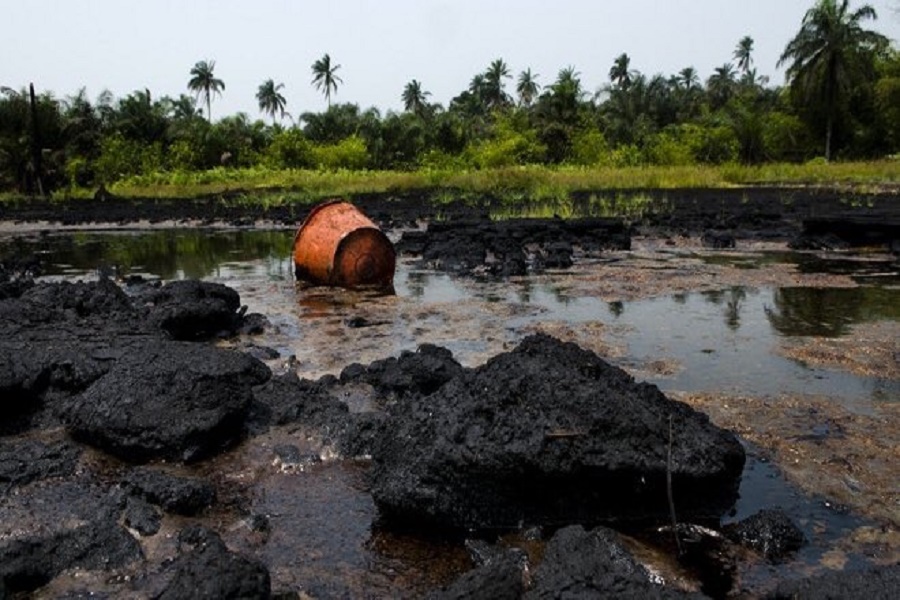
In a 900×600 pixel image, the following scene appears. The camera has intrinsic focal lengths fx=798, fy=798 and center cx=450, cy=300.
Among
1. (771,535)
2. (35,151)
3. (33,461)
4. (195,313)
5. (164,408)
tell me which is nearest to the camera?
(771,535)

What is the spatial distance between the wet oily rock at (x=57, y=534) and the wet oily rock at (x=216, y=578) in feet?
1.57

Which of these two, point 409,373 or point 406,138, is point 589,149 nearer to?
point 406,138

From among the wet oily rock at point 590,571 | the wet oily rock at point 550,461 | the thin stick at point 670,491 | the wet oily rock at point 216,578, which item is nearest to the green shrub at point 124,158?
the wet oily rock at point 550,461

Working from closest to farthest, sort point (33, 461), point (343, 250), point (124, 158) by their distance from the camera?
point (33, 461) → point (343, 250) → point (124, 158)

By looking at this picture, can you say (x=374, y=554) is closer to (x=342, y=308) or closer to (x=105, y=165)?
(x=342, y=308)

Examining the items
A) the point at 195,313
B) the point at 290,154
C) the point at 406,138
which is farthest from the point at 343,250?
the point at 406,138

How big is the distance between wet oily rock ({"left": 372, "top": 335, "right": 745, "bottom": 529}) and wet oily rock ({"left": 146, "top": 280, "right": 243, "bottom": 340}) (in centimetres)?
388

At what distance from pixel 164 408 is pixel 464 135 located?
4553 cm

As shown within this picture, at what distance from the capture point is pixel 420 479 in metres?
3.43

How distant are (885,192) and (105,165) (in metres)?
34.1

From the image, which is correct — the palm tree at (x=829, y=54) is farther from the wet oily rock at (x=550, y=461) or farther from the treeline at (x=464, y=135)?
the wet oily rock at (x=550, y=461)

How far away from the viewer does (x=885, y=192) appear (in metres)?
22.9

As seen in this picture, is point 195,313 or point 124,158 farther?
point 124,158

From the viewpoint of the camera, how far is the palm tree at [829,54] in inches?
1753
